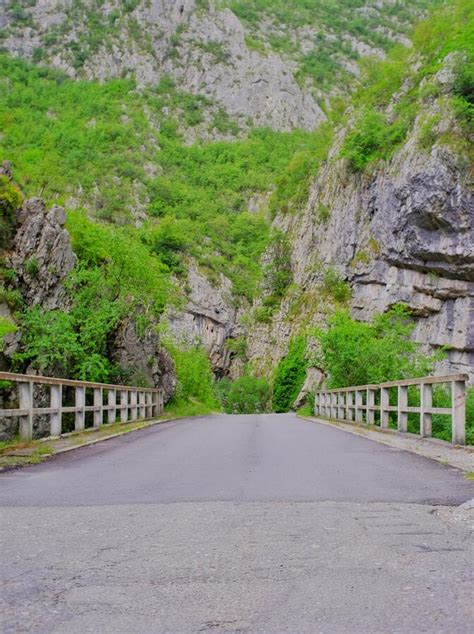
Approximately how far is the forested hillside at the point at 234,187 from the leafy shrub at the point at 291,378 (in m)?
0.22

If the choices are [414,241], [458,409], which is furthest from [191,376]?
[458,409]

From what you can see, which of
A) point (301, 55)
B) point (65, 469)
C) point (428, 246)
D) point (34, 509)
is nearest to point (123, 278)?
point (65, 469)

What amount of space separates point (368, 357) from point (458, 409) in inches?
482

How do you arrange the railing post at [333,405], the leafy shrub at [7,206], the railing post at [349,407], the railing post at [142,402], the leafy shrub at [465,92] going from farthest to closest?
the leafy shrub at [465,92]
the railing post at [333,405]
the railing post at [142,402]
the leafy shrub at [7,206]
the railing post at [349,407]

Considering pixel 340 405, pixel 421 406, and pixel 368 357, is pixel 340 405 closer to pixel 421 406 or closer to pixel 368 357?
pixel 368 357

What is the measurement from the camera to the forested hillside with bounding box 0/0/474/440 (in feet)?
81.7

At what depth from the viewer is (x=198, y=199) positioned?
102625mm

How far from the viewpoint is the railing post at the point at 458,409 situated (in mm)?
9438

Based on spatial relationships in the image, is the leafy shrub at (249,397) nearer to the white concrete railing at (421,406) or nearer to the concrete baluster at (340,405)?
the concrete baluster at (340,405)

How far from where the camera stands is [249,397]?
75500mm

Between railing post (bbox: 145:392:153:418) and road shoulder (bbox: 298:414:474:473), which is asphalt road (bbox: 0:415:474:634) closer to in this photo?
road shoulder (bbox: 298:414:474:473)

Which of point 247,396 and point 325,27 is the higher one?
point 325,27

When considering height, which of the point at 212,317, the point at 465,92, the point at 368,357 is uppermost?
the point at 465,92

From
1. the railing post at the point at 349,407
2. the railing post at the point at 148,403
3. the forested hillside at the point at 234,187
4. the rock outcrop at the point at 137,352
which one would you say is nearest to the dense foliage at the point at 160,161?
the forested hillside at the point at 234,187
